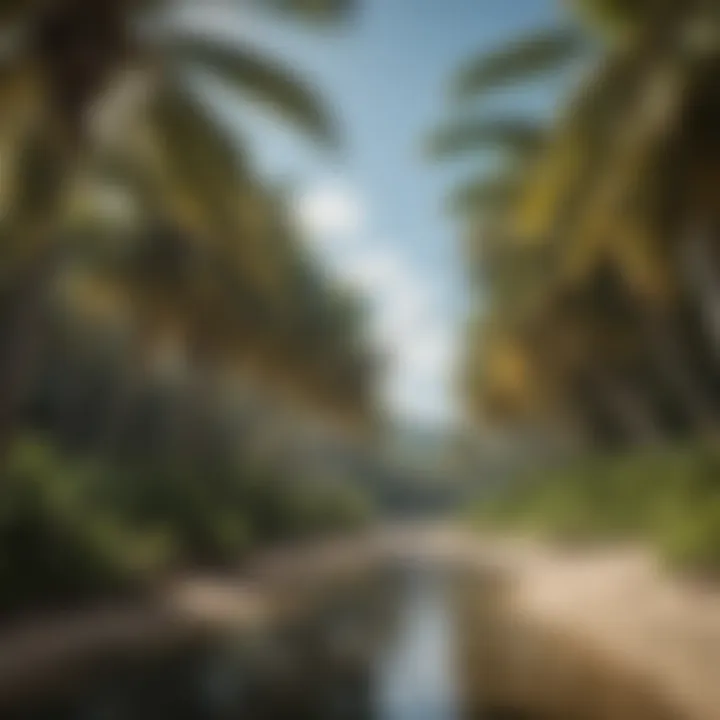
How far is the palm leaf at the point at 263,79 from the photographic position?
→ 3121 mm

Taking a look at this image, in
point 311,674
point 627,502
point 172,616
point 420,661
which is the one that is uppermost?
point 627,502

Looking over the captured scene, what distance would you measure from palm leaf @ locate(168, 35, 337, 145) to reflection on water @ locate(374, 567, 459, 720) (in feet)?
4.99

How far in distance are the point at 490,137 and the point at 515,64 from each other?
293mm

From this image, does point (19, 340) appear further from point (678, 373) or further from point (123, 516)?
point (678, 373)

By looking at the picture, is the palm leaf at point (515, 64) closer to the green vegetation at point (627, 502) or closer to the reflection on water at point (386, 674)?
the green vegetation at point (627, 502)

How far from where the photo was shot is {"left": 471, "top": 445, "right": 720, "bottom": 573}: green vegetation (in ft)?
10.1

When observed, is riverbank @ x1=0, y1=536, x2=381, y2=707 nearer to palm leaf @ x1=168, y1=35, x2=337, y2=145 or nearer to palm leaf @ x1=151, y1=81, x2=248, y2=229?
palm leaf @ x1=151, y1=81, x2=248, y2=229

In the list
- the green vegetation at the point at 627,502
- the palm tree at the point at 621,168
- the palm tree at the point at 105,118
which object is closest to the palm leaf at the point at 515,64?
the palm tree at the point at 621,168

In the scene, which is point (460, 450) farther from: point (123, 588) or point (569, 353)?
point (123, 588)

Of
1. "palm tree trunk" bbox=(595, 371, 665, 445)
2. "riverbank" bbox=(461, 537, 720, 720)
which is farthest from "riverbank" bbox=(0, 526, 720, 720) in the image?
"palm tree trunk" bbox=(595, 371, 665, 445)

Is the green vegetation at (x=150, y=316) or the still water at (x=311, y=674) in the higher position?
the green vegetation at (x=150, y=316)

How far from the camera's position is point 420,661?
3156 mm

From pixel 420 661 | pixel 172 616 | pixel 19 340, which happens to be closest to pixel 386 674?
pixel 420 661

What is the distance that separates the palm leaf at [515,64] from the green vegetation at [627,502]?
1273mm
